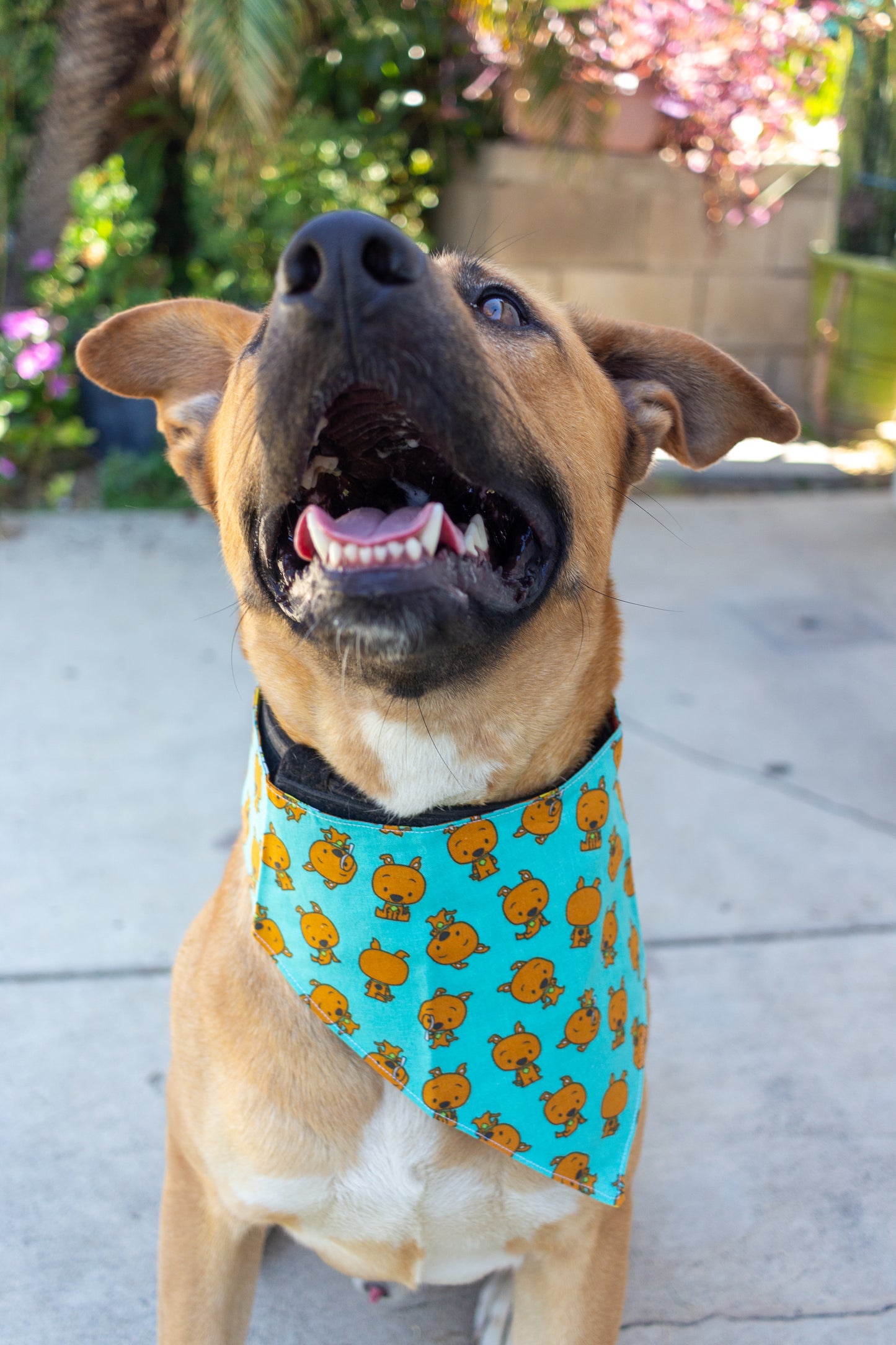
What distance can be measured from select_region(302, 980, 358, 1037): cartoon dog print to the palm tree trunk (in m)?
5.72

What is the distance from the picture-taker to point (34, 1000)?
2.67 meters

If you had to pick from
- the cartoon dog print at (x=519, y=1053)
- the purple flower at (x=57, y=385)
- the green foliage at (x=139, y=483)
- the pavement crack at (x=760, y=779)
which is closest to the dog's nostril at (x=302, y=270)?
the cartoon dog print at (x=519, y=1053)

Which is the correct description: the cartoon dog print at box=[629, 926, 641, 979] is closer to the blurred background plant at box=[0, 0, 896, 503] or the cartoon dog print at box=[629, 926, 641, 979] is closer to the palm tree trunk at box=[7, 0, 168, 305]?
the blurred background plant at box=[0, 0, 896, 503]

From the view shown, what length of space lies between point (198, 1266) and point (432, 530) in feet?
4.07

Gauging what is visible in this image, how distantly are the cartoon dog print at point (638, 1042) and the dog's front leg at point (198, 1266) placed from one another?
2.31 ft

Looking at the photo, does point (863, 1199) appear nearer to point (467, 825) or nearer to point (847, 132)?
point (467, 825)

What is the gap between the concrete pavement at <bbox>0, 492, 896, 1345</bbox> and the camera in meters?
2.08

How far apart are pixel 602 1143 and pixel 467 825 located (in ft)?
1.90

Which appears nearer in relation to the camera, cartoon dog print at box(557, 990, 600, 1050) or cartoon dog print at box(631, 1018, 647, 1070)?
cartoon dog print at box(557, 990, 600, 1050)

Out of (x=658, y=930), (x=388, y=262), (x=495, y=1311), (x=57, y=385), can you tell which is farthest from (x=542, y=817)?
(x=57, y=385)

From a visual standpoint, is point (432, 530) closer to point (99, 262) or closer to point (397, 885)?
point (397, 885)

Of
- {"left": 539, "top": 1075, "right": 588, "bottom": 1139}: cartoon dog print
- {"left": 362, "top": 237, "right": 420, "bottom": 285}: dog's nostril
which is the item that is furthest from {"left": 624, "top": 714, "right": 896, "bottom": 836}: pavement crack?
{"left": 362, "top": 237, "right": 420, "bottom": 285}: dog's nostril

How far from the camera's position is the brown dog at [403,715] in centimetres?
149

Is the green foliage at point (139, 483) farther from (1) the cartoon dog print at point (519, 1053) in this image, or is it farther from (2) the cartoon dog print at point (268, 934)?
(1) the cartoon dog print at point (519, 1053)
